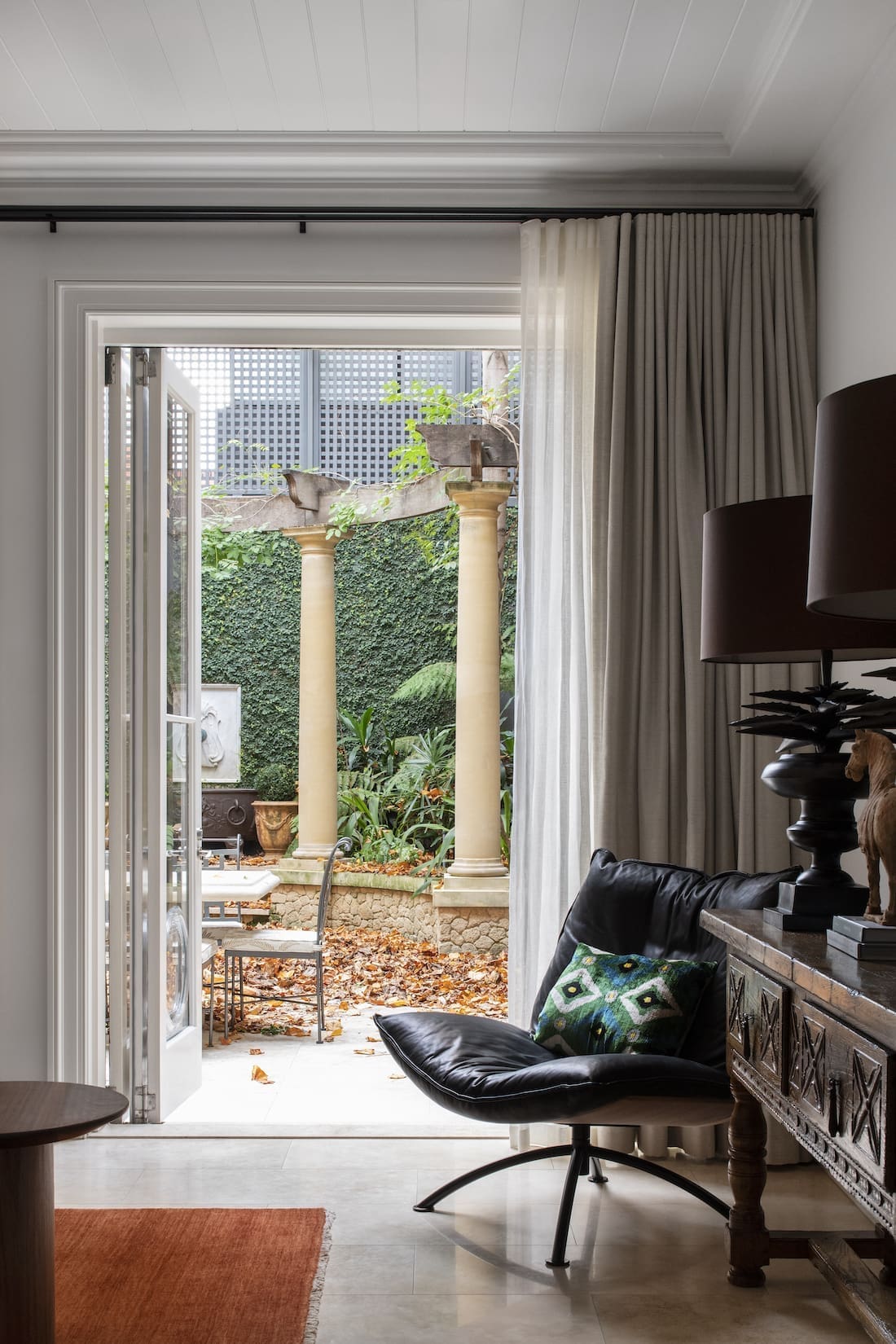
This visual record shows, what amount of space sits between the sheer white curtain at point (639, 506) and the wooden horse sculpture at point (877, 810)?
48.6 inches

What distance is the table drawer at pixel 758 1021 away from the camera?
6.55 ft

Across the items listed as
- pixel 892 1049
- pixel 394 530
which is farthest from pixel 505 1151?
pixel 394 530

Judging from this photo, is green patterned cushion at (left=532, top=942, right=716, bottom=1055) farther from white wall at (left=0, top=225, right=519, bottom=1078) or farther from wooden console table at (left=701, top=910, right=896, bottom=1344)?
white wall at (left=0, top=225, right=519, bottom=1078)

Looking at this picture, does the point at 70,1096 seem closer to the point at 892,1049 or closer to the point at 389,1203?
the point at 389,1203

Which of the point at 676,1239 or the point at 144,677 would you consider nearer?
the point at 676,1239

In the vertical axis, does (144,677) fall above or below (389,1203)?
above

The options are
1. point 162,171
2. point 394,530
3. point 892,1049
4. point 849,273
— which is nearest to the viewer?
point 892,1049

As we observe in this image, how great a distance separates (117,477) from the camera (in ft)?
11.8

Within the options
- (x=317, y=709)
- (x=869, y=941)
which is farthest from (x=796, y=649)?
(x=317, y=709)

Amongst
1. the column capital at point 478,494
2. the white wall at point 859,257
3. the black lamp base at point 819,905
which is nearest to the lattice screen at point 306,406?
the column capital at point 478,494

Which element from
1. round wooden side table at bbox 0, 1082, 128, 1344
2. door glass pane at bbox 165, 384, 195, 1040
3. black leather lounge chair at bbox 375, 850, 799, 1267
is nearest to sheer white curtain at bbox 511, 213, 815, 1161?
black leather lounge chair at bbox 375, 850, 799, 1267

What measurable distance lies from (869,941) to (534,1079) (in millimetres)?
875

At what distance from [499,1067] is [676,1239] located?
2.01 feet

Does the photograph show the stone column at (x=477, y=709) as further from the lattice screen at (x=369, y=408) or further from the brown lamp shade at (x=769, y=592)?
the brown lamp shade at (x=769, y=592)
